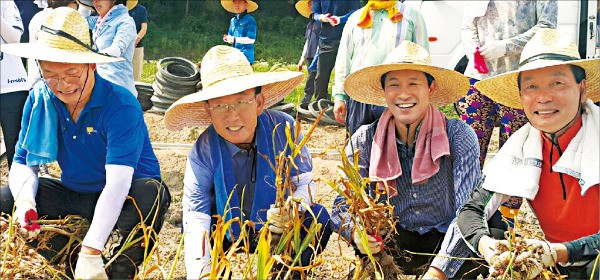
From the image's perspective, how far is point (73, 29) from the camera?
3.20 m

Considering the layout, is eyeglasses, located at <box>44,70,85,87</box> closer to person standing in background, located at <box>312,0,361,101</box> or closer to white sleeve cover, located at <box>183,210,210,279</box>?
white sleeve cover, located at <box>183,210,210,279</box>

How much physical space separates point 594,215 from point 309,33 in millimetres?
4294

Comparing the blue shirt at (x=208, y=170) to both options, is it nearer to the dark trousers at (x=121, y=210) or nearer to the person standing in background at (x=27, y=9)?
the dark trousers at (x=121, y=210)

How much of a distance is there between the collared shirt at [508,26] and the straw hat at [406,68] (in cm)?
90

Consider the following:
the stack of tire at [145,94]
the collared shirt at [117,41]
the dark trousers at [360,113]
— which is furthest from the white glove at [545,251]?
the stack of tire at [145,94]

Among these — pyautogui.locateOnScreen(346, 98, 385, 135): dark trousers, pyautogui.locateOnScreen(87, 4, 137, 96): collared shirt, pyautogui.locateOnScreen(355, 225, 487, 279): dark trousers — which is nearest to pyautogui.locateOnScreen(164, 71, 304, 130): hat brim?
pyautogui.locateOnScreen(355, 225, 487, 279): dark trousers

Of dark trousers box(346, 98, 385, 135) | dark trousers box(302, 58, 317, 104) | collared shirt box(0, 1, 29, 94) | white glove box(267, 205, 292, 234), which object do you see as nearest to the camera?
white glove box(267, 205, 292, 234)

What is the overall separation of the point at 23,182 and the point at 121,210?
38cm

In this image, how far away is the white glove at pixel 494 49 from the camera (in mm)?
4035

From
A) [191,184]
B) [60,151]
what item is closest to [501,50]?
[191,184]

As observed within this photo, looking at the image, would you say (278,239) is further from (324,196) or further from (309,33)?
(309,33)

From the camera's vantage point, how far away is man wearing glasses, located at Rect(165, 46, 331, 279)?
2.85 metres

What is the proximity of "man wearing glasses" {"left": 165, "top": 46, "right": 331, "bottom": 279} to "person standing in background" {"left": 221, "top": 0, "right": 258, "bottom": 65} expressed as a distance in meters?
2.83

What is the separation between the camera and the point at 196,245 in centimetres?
269
